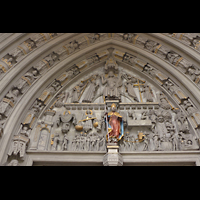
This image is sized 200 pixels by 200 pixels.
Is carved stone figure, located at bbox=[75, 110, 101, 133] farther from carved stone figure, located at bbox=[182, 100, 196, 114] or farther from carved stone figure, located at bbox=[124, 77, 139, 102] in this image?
carved stone figure, located at bbox=[182, 100, 196, 114]

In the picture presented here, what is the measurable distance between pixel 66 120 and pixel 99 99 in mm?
1435

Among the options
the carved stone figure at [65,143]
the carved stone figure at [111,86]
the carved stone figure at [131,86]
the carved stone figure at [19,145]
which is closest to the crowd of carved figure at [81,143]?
the carved stone figure at [65,143]

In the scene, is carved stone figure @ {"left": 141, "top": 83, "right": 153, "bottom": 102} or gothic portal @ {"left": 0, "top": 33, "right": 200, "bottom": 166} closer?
gothic portal @ {"left": 0, "top": 33, "right": 200, "bottom": 166}

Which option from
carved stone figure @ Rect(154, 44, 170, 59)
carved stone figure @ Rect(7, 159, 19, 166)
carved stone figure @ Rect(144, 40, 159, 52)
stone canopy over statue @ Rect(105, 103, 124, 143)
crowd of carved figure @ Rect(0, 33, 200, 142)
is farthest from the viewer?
carved stone figure @ Rect(144, 40, 159, 52)

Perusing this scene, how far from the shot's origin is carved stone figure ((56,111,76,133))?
587cm

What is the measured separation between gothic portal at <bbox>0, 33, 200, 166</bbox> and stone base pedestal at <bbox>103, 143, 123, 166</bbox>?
0.02 metres

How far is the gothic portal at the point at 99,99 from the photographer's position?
5.27 meters


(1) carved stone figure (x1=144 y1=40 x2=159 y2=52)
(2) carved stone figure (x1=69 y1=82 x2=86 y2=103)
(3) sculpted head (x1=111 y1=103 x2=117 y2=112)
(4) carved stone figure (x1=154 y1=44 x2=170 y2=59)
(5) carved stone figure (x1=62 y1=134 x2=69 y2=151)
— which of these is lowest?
(5) carved stone figure (x1=62 y1=134 x2=69 y2=151)

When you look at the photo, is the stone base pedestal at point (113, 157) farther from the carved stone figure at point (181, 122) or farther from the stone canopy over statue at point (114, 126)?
the carved stone figure at point (181, 122)

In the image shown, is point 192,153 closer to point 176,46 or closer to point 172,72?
point 172,72

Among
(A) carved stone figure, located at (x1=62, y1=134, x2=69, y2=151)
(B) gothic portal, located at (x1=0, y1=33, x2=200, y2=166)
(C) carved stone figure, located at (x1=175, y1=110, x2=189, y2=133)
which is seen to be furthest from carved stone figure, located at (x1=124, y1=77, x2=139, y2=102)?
(A) carved stone figure, located at (x1=62, y1=134, x2=69, y2=151)

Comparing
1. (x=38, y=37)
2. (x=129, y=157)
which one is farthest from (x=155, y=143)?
(x=38, y=37)

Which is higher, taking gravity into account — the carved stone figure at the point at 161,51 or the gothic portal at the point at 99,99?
the carved stone figure at the point at 161,51

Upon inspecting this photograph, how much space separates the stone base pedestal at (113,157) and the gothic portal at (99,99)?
24 mm
